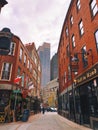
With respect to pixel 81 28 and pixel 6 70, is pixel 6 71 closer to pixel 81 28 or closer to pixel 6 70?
pixel 6 70

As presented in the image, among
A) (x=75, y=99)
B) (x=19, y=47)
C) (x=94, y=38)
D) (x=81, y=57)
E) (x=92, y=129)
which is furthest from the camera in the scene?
(x=19, y=47)

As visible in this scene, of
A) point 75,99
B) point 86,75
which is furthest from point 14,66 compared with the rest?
point 86,75

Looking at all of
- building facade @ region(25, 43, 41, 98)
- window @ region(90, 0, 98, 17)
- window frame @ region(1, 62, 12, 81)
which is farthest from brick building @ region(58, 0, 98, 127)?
building facade @ region(25, 43, 41, 98)

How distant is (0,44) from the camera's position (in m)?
3.38

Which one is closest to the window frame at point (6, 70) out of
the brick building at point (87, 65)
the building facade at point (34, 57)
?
the brick building at point (87, 65)

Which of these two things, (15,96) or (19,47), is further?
(19,47)

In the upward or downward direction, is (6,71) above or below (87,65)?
above

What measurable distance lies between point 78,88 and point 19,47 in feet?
38.8

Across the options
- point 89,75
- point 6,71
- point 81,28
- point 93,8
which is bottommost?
point 89,75

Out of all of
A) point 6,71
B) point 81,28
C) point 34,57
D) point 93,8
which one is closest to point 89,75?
point 93,8

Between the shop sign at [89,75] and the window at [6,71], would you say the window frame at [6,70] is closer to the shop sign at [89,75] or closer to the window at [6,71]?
the window at [6,71]

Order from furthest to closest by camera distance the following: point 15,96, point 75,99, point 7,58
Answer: point 7,58 → point 15,96 → point 75,99

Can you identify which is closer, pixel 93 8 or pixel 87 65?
pixel 93 8

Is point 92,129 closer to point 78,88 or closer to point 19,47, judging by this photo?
point 78,88
